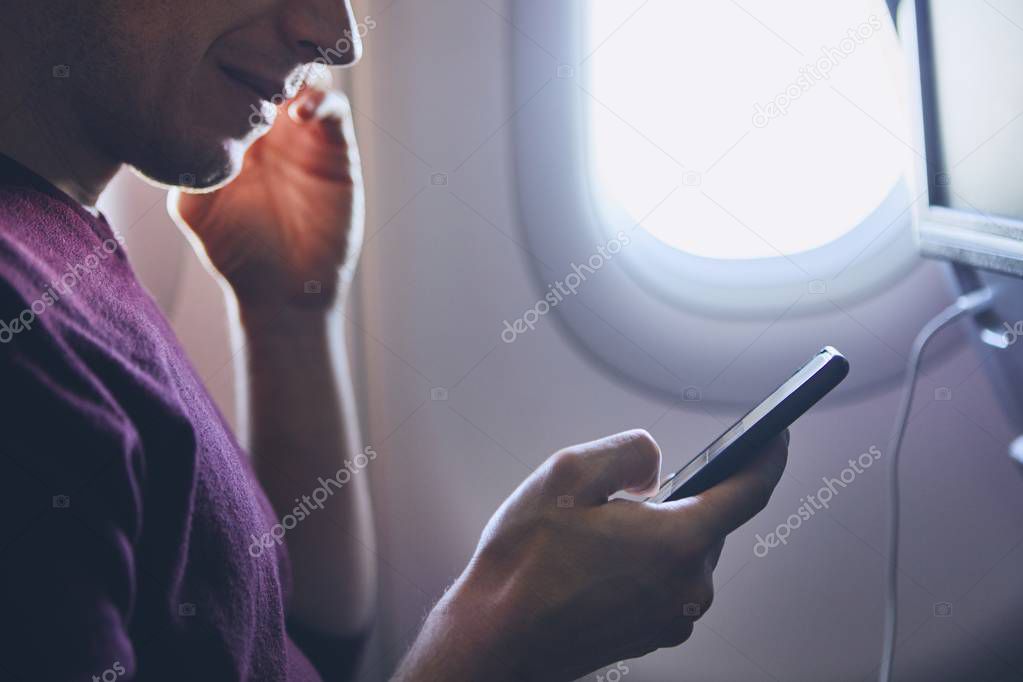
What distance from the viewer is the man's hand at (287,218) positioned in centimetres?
98

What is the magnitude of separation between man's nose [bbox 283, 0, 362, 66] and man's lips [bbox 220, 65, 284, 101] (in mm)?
39

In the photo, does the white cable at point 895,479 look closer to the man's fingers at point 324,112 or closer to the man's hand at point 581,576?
the man's hand at point 581,576

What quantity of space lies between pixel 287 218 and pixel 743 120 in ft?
1.95

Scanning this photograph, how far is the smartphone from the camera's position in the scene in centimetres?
56

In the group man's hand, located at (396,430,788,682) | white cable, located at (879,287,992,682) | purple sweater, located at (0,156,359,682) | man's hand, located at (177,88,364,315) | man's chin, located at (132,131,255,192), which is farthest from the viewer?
man's hand, located at (177,88,364,315)

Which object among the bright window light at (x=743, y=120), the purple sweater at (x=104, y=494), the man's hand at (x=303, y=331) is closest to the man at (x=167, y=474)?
the purple sweater at (x=104, y=494)

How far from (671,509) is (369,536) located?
0.57 m

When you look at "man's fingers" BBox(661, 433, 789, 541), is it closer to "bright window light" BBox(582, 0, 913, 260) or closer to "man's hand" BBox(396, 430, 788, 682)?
"man's hand" BBox(396, 430, 788, 682)

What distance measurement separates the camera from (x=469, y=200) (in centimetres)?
100

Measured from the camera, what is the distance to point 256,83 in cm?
68

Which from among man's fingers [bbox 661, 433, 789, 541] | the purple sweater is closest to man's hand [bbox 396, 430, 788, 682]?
man's fingers [bbox 661, 433, 789, 541]

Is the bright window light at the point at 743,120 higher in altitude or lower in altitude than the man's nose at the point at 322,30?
higher

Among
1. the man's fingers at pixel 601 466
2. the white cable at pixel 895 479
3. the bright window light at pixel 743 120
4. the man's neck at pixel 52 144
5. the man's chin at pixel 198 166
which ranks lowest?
the man's neck at pixel 52 144

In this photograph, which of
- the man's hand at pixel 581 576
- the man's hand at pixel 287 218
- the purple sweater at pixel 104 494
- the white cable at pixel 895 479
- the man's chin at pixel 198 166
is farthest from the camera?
the man's hand at pixel 287 218
